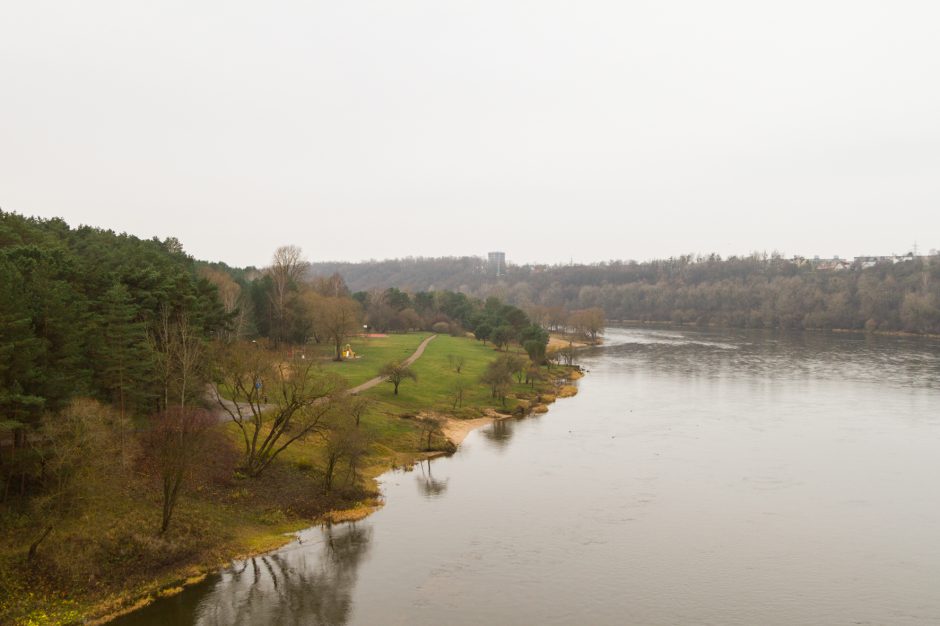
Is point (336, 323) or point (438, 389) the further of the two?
point (336, 323)

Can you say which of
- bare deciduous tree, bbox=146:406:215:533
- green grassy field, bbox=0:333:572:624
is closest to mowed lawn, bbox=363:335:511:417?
green grassy field, bbox=0:333:572:624

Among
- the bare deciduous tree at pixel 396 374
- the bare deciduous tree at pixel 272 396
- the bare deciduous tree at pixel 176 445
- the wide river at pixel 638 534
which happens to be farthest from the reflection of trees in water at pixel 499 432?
the bare deciduous tree at pixel 176 445

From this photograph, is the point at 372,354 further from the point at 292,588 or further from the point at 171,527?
the point at 292,588

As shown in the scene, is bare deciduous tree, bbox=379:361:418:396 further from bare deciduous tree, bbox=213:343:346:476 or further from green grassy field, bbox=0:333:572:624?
bare deciduous tree, bbox=213:343:346:476

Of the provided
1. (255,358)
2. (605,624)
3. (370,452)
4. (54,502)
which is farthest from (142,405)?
(605,624)

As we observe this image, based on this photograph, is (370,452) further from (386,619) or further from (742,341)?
(742,341)

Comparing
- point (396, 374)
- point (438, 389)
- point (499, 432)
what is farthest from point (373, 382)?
point (499, 432)
